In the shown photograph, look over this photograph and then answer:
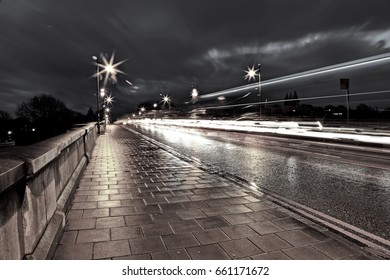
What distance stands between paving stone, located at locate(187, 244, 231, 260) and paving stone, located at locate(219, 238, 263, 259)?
0.08 m

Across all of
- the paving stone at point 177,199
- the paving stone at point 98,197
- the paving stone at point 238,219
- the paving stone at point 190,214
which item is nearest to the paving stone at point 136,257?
the paving stone at point 190,214

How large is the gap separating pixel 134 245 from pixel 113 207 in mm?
1795

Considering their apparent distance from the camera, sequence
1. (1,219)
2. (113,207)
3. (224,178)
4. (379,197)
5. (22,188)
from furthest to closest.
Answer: (224,178)
(379,197)
(113,207)
(22,188)
(1,219)

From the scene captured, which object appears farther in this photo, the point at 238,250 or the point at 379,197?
the point at 379,197

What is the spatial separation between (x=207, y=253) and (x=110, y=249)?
1.22 m

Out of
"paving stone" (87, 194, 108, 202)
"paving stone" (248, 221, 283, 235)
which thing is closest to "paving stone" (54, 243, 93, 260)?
"paving stone" (87, 194, 108, 202)

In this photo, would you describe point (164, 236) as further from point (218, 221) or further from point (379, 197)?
point (379, 197)

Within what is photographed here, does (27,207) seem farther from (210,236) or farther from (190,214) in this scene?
(190,214)

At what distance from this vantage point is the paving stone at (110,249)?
359 centimetres

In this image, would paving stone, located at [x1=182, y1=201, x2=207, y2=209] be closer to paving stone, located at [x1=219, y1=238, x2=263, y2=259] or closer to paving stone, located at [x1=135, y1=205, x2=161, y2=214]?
paving stone, located at [x1=135, y1=205, x2=161, y2=214]

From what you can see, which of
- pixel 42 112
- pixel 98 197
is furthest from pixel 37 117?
pixel 98 197

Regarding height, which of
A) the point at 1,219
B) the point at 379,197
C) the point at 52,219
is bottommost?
the point at 379,197

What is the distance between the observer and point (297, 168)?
9484 millimetres

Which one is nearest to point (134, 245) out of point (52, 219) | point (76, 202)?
point (52, 219)
